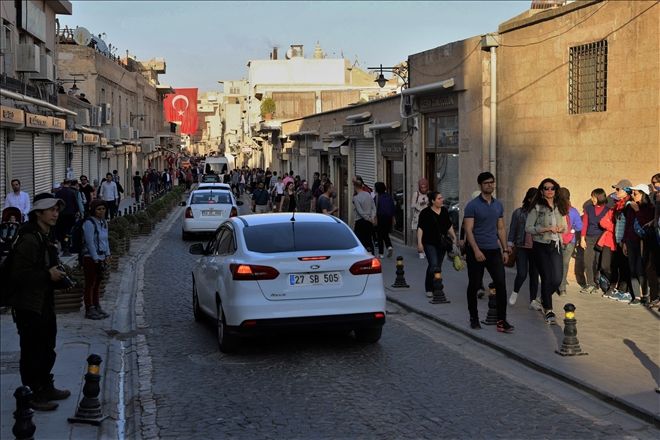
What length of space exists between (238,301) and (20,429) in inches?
135

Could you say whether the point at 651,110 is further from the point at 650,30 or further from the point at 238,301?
the point at 238,301

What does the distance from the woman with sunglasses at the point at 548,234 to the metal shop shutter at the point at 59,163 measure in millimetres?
24754

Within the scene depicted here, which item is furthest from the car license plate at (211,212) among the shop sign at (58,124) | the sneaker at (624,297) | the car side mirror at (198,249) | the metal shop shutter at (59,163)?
the sneaker at (624,297)

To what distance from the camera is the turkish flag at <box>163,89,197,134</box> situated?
6738cm

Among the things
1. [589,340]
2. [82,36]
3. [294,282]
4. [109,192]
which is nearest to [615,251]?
[589,340]

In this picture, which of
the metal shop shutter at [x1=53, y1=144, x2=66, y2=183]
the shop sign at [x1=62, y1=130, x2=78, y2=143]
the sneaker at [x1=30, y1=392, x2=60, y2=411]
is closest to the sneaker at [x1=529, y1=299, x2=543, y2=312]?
the sneaker at [x1=30, y1=392, x2=60, y2=411]

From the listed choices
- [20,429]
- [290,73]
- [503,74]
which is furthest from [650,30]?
[290,73]

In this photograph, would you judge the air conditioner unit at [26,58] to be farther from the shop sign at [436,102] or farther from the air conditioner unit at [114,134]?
the air conditioner unit at [114,134]

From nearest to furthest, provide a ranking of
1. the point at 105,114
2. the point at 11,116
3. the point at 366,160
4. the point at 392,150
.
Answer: the point at 11,116, the point at 392,150, the point at 366,160, the point at 105,114

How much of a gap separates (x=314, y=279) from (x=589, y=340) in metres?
3.30

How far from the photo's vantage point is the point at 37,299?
279 inches

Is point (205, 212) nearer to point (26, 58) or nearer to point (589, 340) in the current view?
point (26, 58)

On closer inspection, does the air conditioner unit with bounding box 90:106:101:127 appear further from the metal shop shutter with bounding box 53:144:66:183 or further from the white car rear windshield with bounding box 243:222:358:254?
the white car rear windshield with bounding box 243:222:358:254

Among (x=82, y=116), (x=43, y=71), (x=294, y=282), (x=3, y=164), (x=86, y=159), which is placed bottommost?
(x=294, y=282)
